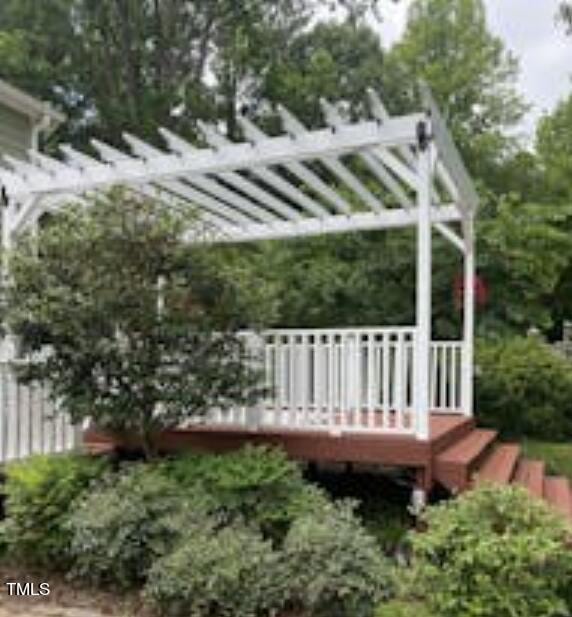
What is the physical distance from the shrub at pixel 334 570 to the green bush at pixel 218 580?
12cm

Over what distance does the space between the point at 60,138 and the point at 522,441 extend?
1390 centimetres

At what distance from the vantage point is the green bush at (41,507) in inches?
235

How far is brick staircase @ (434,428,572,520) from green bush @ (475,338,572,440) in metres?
1.82

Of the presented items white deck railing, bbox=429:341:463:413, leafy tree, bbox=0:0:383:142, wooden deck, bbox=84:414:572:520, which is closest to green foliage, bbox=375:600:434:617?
wooden deck, bbox=84:414:572:520

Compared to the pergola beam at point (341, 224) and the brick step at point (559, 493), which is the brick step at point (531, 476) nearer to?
the brick step at point (559, 493)

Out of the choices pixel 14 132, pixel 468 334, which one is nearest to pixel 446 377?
pixel 468 334

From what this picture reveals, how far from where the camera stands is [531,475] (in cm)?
838

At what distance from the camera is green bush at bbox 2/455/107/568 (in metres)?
5.96

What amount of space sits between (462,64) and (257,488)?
1824 centimetres

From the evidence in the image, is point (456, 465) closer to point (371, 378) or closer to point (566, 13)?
point (371, 378)

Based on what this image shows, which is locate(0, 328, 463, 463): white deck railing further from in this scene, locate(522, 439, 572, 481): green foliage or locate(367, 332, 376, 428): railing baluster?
locate(522, 439, 572, 481): green foliage

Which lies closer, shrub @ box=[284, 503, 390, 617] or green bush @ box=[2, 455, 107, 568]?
shrub @ box=[284, 503, 390, 617]

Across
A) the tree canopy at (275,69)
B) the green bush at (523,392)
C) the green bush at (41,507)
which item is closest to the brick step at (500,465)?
the green bush at (523,392)

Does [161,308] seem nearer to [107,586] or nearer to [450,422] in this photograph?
[107,586]
